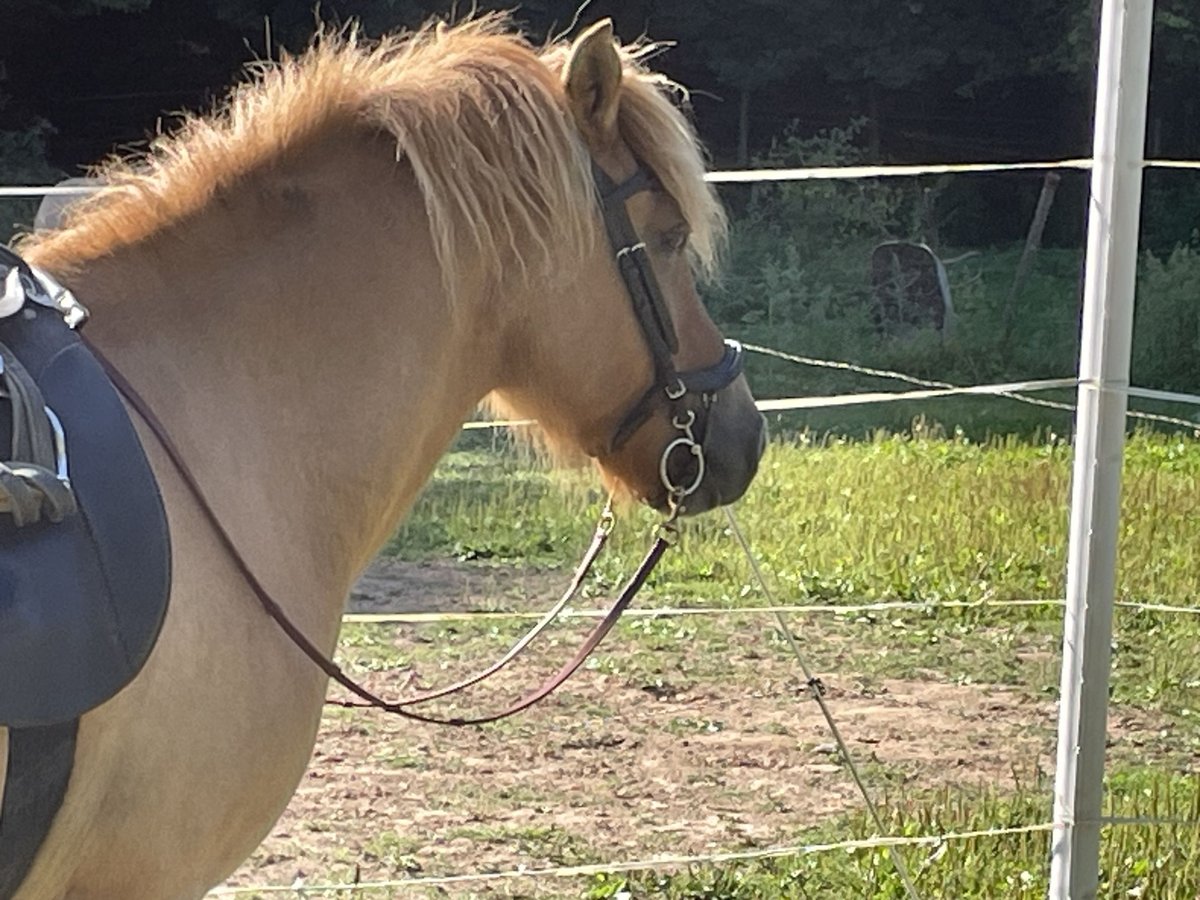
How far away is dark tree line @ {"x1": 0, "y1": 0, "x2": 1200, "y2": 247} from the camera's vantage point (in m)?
15.9

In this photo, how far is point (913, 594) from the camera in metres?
5.27

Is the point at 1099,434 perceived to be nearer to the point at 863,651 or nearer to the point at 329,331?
the point at 329,331

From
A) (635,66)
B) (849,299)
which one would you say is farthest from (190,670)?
(849,299)

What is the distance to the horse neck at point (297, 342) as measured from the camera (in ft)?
6.32

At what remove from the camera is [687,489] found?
239 centimetres

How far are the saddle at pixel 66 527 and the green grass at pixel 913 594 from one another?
960 mm

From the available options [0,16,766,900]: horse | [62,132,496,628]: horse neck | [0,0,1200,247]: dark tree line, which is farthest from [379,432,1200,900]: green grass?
[0,0,1200,247]: dark tree line

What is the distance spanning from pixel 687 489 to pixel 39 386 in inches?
41.5

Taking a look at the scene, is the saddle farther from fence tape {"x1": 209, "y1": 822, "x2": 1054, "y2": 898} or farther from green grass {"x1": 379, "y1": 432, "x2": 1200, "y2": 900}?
fence tape {"x1": 209, "y1": 822, "x2": 1054, "y2": 898}

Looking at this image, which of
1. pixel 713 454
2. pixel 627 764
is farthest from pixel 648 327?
pixel 627 764

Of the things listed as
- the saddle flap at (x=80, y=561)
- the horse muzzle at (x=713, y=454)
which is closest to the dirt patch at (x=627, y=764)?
the horse muzzle at (x=713, y=454)

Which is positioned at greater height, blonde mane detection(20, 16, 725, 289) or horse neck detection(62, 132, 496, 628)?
blonde mane detection(20, 16, 725, 289)

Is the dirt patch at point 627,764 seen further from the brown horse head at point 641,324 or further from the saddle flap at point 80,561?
the saddle flap at point 80,561

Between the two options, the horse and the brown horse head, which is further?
the brown horse head
